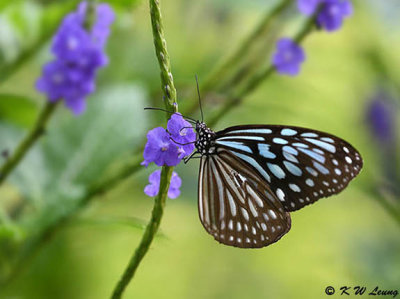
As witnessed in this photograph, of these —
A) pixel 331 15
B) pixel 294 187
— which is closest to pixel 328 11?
pixel 331 15

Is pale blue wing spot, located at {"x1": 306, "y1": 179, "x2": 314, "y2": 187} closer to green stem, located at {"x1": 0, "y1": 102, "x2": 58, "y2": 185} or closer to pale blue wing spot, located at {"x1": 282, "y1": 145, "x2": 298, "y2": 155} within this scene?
pale blue wing spot, located at {"x1": 282, "y1": 145, "x2": 298, "y2": 155}

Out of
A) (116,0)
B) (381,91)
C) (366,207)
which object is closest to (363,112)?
(381,91)

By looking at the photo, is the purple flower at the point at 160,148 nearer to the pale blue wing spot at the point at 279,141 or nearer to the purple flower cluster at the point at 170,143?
the purple flower cluster at the point at 170,143

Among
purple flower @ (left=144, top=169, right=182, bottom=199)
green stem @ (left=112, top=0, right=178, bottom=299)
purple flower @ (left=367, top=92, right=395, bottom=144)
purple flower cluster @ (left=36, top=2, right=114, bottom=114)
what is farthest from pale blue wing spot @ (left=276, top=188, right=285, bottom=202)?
purple flower @ (left=367, top=92, right=395, bottom=144)

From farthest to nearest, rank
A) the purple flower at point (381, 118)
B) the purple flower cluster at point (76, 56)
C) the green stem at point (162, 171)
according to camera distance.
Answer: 1. the purple flower at point (381, 118)
2. the purple flower cluster at point (76, 56)
3. the green stem at point (162, 171)

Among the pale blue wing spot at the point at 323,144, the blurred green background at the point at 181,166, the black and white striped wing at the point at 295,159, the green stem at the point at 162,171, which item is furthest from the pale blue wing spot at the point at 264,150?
the green stem at the point at 162,171
